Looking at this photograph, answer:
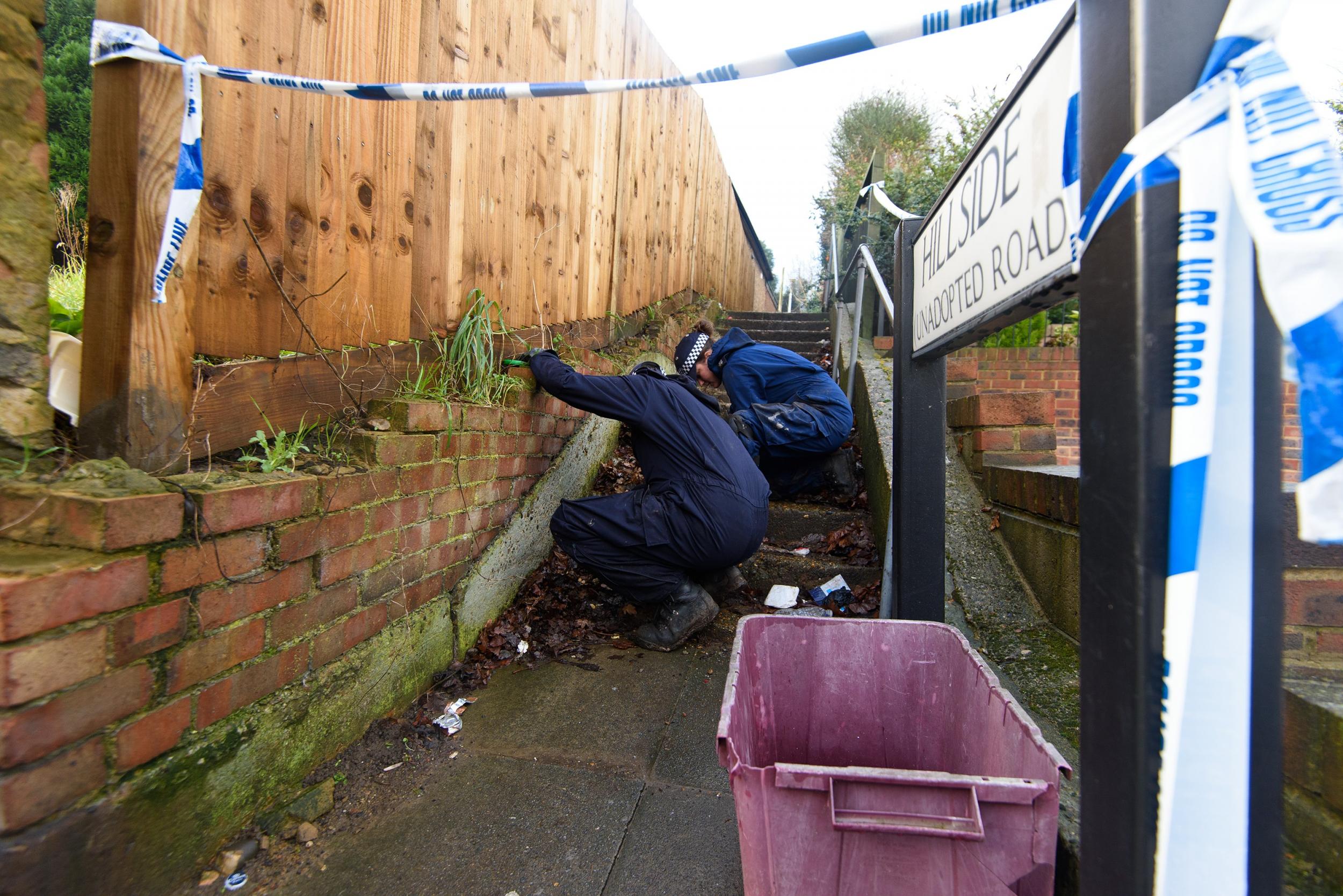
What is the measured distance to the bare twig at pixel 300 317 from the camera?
194 cm

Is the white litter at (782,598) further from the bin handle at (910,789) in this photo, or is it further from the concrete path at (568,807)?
the bin handle at (910,789)

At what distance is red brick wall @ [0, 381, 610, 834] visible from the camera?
1.28 metres

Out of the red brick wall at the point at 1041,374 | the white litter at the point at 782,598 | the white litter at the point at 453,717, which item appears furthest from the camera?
the red brick wall at the point at 1041,374

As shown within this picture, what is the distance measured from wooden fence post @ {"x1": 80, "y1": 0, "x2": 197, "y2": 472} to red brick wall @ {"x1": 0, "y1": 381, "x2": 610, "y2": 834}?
0.21 meters

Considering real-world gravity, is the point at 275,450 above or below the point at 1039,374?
below

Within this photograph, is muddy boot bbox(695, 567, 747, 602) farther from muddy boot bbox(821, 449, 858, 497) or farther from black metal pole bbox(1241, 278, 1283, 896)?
black metal pole bbox(1241, 278, 1283, 896)

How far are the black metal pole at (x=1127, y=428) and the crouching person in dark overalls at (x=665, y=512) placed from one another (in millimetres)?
2172

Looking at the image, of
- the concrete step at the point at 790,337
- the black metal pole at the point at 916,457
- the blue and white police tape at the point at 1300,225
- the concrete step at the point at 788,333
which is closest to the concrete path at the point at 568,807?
the black metal pole at the point at 916,457

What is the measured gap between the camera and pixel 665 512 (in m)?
3.07

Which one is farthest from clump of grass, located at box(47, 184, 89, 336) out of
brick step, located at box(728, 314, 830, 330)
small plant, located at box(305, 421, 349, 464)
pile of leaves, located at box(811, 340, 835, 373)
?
brick step, located at box(728, 314, 830, 330)

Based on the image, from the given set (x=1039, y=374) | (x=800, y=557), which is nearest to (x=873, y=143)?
(x=1039, y=374)

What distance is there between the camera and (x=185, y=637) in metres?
1.58

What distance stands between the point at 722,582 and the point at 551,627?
0.86 m

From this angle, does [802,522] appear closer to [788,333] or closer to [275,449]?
[275,449]
